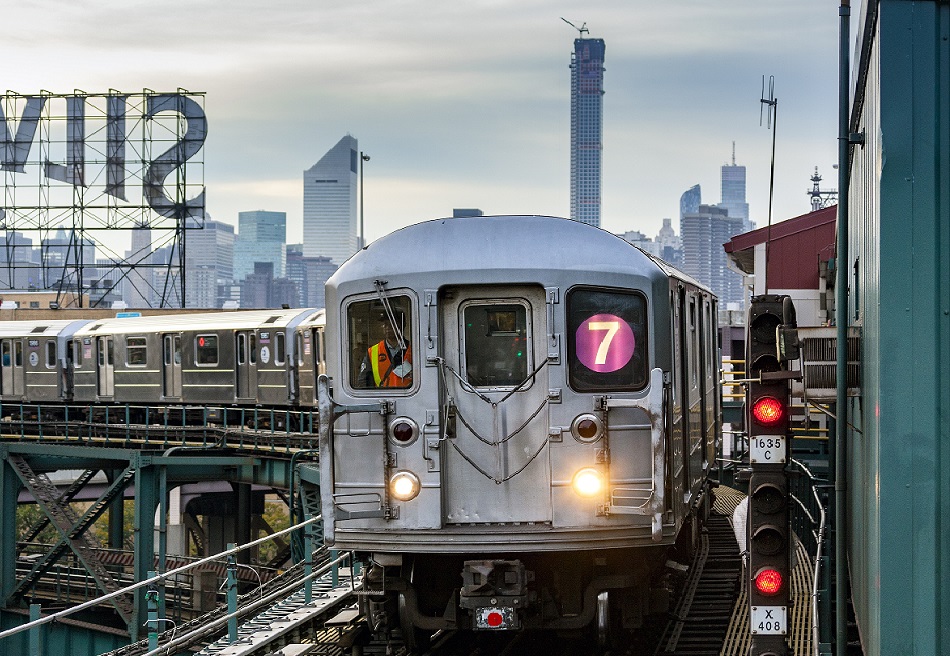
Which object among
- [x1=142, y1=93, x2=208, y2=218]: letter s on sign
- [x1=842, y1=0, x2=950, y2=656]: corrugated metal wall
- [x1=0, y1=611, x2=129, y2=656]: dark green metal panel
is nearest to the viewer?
[x1=842, y1=0, x2=950, y2=656]: corrugated metal wall

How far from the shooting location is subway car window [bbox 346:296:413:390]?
9922 mm

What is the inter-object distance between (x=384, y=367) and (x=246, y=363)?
66.5ft

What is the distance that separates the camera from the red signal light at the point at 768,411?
869 centimetres

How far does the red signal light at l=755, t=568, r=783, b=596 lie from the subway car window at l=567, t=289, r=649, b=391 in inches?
67.5

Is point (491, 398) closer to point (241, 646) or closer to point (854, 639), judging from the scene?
point (241, 646)

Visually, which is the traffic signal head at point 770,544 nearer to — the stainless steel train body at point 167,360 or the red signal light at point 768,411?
the red signal light at point 768,411

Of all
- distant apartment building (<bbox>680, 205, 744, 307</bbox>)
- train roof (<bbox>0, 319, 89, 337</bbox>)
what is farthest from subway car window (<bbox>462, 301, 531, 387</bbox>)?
distant apartment building (<bbox>680, 205, 744, 307</bbox>)

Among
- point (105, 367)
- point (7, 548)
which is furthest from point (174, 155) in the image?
point (7, 548)

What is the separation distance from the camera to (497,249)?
987 centimetres

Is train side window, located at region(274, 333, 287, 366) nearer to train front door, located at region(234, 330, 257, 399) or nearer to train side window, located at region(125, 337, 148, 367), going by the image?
train front door, located at region(234, 330, 257, 399)

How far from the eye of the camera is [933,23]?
6.66 m

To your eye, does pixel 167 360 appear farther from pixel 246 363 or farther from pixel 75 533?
pixel 75 533

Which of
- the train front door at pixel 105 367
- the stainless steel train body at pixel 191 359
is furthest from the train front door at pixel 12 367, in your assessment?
the train front door at pixel 105 367

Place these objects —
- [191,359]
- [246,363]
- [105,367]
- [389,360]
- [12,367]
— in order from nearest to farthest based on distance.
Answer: [389,360]
[246,363]
[191,359]
[105,367]
[12,367]
